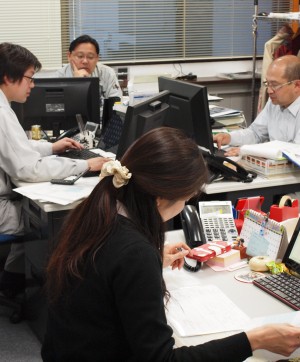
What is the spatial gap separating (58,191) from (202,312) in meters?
1.17

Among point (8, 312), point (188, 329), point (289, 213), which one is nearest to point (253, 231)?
point (289, 213)

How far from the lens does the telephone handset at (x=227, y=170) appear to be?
9.34ft

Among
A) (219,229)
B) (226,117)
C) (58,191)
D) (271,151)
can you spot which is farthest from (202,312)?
(226,117)

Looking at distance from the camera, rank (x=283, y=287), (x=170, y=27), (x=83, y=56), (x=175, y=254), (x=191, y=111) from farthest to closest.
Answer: (x=170, y=27), (x=83, y=56), (x=191, y=111), (x=175, y=254), (x=283, y=287)

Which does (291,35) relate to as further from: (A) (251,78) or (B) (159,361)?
(B) (159,361)

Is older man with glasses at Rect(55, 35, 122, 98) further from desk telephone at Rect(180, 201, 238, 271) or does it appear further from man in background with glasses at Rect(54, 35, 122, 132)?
desk telephone at Rect(180, 201, 238, 271)

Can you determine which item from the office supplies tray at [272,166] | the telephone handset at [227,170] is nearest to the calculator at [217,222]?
the telephone handset at [227,170]

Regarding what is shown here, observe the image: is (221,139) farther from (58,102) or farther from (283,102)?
(58,102)

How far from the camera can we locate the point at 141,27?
222 inches

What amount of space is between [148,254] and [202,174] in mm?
246

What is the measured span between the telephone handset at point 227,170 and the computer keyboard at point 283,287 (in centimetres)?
102

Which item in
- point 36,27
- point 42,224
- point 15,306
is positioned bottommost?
point 15,306

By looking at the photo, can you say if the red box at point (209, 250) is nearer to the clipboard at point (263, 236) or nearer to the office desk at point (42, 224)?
the clipboard at point (263, 236)

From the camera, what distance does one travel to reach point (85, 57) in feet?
14.6
